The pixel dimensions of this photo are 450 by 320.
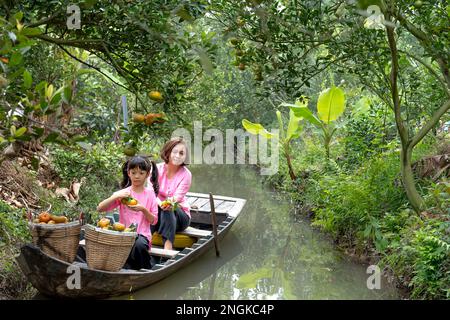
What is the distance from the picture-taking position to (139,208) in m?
4.97

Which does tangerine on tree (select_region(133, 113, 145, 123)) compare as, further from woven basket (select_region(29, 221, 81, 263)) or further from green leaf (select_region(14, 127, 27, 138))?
woven basket (select_region(29, 221, 81, 263))

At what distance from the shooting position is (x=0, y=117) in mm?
2500

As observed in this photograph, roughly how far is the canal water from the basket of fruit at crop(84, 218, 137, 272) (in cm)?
76

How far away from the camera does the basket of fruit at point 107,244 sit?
4559mm

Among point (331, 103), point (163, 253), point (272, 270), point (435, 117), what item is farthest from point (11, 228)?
point (331, 103)

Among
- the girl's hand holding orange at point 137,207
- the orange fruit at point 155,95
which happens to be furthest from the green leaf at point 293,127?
the orange fruit at point 155,95

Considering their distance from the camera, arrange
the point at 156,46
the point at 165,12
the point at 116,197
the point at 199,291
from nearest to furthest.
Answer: the point at 165,12, the point at 156,46, the point at 116,197, the point at 199,291

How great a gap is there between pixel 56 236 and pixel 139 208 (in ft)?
2.37

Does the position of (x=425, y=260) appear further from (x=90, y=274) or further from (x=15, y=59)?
(x=15, y=59)

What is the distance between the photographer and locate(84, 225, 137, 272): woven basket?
4559 mm

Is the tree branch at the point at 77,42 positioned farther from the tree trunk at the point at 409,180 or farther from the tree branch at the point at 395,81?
the tree trunk at the point at 409,180

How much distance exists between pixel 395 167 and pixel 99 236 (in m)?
3.90
